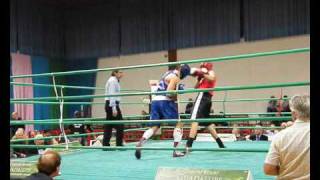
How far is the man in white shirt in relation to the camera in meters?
2.38

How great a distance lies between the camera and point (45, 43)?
1555 centimetres

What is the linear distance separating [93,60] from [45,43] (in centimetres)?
207

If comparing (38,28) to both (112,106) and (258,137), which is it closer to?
(258,137)

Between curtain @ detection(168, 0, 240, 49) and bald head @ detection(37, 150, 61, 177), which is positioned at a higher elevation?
curtain @ detection(168, 0, 240, 49)

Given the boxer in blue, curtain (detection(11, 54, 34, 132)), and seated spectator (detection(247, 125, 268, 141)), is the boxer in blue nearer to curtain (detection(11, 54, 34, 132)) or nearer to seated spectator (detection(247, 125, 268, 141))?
seated spectator (detection(247, 125, 268, 141))

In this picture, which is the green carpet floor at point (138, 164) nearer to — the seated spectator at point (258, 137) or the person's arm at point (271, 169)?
the person's arm at point (271, 169)

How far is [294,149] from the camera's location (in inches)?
94.3

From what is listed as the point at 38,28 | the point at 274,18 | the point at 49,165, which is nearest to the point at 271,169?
the point at 49,165

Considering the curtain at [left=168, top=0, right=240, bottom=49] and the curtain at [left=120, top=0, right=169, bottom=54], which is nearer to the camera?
the curtain at [left=168, top=0, right=240, bottom=49]

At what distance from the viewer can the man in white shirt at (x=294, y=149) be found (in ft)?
7.82

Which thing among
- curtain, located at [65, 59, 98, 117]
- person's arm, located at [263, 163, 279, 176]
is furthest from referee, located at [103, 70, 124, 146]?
curtain, located at [65, 59, 98, 117]

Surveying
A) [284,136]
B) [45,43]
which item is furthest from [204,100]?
[45,43]
